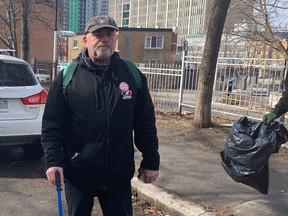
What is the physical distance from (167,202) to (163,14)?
13775 cm

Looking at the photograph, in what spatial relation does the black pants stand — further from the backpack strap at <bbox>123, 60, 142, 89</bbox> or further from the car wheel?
the car wheel

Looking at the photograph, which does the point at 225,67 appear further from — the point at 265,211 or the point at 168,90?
the point at 265,211

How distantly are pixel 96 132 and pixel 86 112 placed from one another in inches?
5.8

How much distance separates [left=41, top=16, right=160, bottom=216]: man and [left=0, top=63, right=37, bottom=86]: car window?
311cm

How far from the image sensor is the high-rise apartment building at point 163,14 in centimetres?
12347

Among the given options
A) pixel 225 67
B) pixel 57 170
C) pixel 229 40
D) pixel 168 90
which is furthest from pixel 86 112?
pixel 229 40

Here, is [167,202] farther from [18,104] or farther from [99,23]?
[18,104]

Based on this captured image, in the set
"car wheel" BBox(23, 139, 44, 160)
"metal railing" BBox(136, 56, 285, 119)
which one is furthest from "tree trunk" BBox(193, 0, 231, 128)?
"car wheel" BBox(23, 139, 44, 160)

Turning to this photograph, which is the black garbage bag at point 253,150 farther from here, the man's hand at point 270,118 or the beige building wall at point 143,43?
the beige building wall at point 143,43

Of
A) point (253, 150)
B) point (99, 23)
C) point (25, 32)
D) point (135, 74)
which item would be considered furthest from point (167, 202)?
point (25, 32)

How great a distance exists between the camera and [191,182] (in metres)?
5.09

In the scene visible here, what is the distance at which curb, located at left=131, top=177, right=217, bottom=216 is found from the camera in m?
4.05

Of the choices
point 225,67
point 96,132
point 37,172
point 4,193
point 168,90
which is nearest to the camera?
point 96,132

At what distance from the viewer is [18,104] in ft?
18.0
